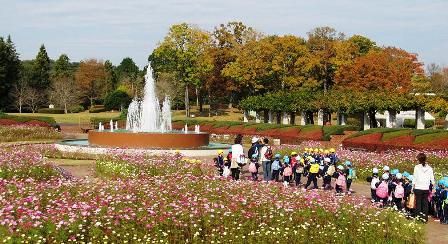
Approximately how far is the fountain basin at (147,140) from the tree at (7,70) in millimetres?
52059

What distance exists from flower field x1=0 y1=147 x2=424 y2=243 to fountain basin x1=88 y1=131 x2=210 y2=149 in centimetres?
1527

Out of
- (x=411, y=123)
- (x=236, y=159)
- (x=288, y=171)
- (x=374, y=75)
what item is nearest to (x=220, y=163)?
(x=236, y=159)

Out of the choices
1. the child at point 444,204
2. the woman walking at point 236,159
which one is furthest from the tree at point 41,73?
the child at point 444,204

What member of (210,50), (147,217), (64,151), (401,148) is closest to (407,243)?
(147,217)

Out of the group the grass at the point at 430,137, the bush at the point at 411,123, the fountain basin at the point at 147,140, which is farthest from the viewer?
the bush at the point at 411,123

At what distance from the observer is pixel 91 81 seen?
8869cm

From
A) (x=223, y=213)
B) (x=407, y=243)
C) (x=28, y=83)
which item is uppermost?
(x=28, y=83)

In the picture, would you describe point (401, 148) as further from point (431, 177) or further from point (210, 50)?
point (210, 50)

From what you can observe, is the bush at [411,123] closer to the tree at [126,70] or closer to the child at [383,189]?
the tree at [126,70]

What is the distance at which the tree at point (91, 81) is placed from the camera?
3445 inches

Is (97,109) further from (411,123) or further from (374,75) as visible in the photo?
(411,123)

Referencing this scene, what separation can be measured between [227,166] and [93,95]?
7672cm

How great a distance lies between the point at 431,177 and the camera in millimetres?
11961

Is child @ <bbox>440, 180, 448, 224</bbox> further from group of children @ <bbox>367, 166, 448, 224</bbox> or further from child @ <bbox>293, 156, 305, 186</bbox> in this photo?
child @ <bbox>293, 156, 305, 186</bbox>
